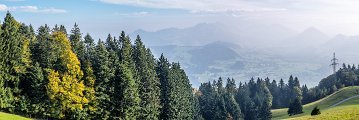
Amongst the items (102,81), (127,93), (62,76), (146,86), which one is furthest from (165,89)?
(62,76)

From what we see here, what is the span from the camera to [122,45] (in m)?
86.2

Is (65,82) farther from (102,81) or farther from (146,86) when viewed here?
(146,86)

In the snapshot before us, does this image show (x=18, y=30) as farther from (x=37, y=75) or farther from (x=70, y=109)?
(x=70, y=109)

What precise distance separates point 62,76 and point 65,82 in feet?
4.62

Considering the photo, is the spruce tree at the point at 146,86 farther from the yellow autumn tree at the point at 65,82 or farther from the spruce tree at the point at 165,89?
the yellow autumn tree at the point at 65,82

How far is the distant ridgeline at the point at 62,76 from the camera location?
70125mm

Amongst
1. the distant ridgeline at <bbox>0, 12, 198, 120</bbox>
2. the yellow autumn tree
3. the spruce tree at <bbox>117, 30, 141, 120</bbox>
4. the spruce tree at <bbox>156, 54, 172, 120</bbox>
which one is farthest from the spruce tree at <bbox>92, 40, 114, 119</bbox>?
the spruce tree at <bbox>156, 54, 172, 120</bbox>

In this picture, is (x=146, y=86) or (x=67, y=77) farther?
(x=146, y=86)

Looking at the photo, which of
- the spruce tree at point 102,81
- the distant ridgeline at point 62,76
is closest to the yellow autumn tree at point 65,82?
the distant ridgeline at point 62,76

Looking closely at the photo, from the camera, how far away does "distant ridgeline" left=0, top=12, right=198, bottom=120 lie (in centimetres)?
7012

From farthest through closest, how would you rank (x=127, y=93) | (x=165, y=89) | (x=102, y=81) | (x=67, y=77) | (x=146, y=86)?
1. (x=165, y=89)
2. (x=146, y=86)
3. (x=127, y=93)
4. (x=102, y=81)
5. (x=67, y=77)

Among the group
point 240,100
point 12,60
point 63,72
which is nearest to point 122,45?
point 63,72

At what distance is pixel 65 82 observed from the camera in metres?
70.1

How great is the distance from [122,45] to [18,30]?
21117 mm
